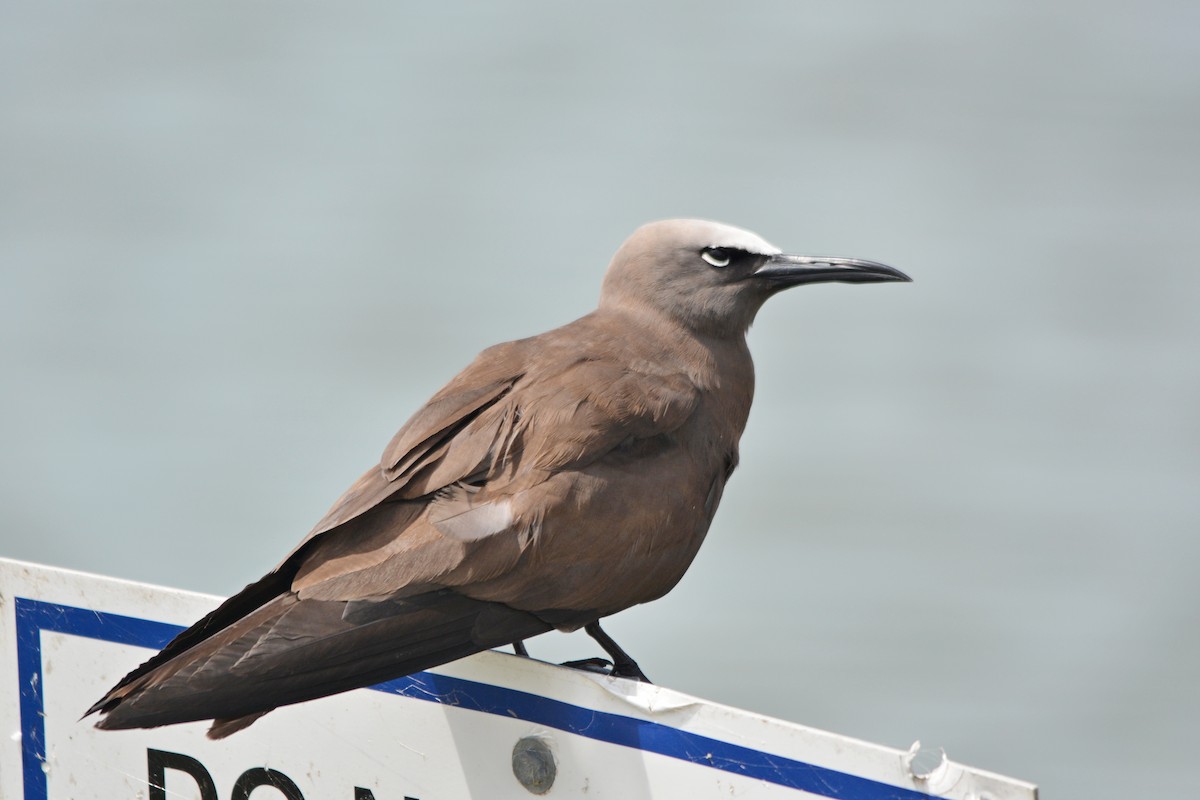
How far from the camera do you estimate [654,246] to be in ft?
13.4

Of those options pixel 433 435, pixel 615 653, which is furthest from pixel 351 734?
pixel 615 653

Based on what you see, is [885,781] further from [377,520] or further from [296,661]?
[377,520]

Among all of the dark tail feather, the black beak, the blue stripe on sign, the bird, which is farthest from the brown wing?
the black beak

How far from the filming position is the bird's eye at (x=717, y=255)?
13.3 ft

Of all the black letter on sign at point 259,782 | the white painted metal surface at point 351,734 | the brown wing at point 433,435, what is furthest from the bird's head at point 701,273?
the black letter on sign at point 259,782

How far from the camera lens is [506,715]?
2623mm

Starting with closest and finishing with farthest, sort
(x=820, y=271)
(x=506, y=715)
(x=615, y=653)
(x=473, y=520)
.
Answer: (x=506, y=715) < (x=473, y=520) < (x=615, y=653) < (x=820, y=271)

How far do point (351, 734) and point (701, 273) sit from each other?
1811mm

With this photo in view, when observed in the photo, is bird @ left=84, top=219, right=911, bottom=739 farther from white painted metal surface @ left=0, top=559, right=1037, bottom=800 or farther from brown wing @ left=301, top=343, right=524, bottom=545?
white painted metal surface @ left=0, top=559, right=1037, bottom=800

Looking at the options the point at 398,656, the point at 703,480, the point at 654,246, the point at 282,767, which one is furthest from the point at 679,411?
the point at 282,767

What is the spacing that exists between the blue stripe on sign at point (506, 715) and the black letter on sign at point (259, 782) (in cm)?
24

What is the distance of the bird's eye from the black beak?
0.26ft

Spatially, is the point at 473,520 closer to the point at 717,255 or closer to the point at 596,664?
the point at 596,664

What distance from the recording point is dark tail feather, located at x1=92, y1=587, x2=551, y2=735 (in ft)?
8.16
